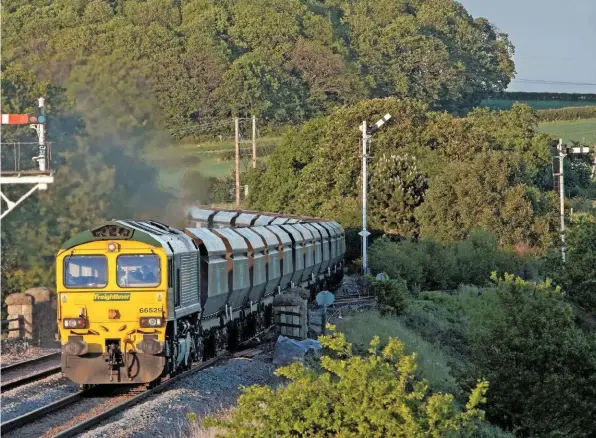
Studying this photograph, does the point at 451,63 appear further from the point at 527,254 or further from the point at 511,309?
the point at 511,309

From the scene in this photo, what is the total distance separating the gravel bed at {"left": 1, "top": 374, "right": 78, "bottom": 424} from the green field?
243 feet

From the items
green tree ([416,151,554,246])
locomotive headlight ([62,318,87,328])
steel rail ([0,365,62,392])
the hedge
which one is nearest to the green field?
the hedge

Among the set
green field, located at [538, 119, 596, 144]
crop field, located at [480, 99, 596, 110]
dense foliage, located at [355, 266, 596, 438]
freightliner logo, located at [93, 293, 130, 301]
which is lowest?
dense foliage, located at [355, 266, 596, 438]

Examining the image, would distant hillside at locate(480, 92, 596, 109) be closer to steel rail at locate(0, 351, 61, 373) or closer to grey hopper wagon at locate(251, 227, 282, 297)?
grey hopper wagon at locate(251, 227, 282, 297)

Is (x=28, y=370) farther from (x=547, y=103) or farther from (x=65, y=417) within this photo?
(x=547, y=103)

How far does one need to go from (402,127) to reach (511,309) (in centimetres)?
4425

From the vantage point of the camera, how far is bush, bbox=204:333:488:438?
385 inches

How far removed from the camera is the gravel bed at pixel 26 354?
20.8 m

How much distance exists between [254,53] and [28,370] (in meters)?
64.5

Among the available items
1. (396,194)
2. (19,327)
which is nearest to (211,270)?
(19,327)

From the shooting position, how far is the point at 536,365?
19.8 m

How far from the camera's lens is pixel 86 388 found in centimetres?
1725

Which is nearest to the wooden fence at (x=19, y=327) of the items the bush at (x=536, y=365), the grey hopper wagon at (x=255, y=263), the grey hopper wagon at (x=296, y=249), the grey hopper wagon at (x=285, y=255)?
the grey hopper wagon at (x=255, y=263)

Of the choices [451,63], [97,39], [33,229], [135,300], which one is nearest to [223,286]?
[135,300]
